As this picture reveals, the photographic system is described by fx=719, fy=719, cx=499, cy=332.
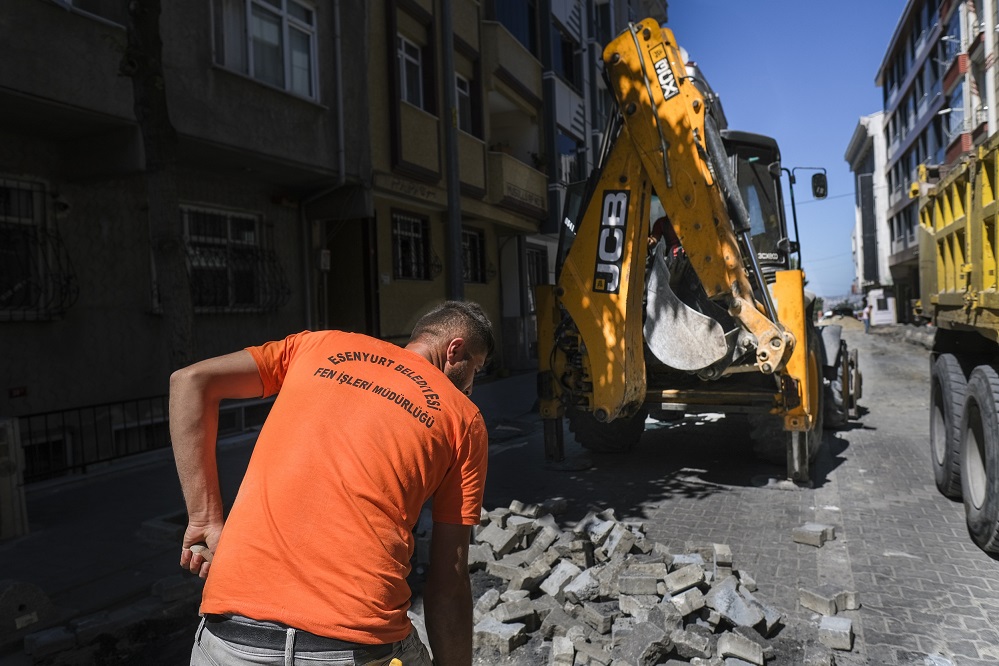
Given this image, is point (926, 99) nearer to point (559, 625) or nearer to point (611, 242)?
point (611, 242)

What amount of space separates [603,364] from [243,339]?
6139 millimetres

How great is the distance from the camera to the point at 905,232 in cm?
4322

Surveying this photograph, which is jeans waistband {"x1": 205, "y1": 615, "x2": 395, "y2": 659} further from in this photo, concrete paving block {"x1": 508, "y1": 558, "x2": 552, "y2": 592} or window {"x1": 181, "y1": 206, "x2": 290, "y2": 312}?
window {"x1": 181, "y1": 206, "x2": 290, "y2": 312}

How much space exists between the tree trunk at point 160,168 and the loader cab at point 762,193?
5.70m

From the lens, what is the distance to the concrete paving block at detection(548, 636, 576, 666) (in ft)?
11.6

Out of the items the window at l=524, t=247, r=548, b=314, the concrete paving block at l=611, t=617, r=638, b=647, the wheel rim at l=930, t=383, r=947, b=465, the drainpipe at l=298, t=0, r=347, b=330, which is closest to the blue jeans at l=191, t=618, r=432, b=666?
the concrete paving block at l=611, t=617, r=638, b=647

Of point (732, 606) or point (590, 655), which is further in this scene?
point (732, 606)

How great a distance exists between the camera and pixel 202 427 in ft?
6.61

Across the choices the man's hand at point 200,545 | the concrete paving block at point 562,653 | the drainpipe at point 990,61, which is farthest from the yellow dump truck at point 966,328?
the drainpipe at point 990,61

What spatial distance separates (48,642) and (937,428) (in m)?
6.98

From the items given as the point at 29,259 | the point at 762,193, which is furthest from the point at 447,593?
the point at 29,259

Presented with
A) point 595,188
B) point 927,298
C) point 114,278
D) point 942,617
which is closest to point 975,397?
point 942,617

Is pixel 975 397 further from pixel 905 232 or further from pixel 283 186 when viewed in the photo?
pixel 905 232

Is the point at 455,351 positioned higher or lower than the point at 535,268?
lower
